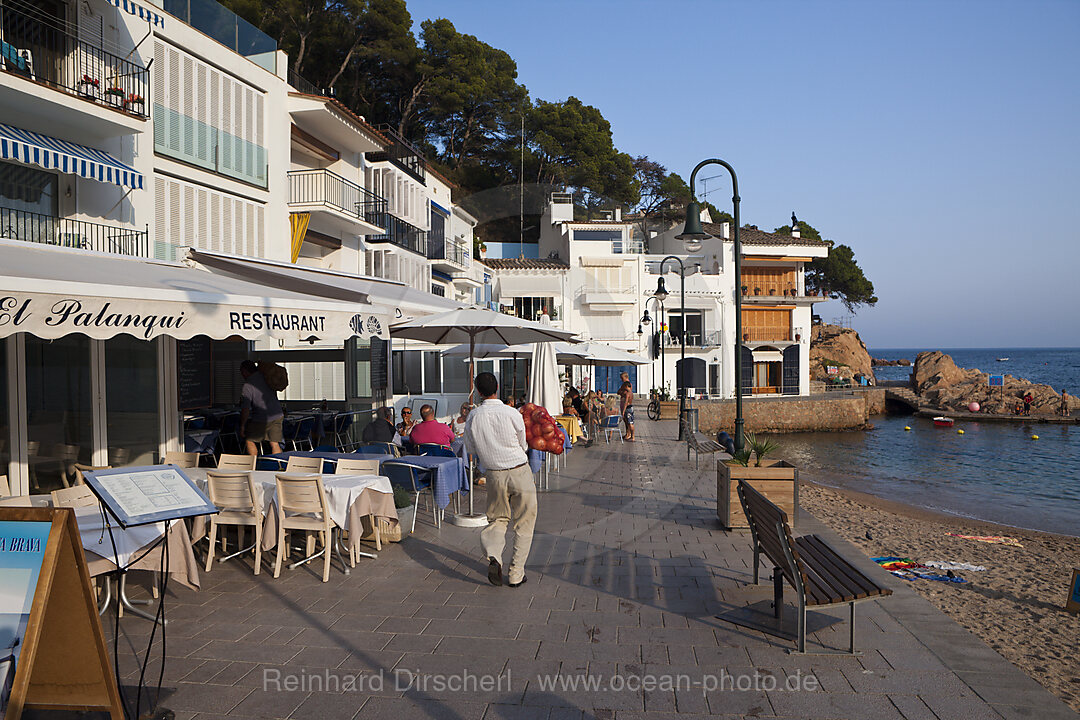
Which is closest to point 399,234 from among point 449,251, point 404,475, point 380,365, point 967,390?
point 449,251

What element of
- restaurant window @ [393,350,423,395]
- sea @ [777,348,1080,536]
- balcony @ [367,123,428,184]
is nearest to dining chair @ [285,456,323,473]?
restaurant window @ [393,350,423,395]

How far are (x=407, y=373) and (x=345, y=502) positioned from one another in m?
15.6

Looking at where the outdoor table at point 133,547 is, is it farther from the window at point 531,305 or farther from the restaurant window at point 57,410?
the window at point 531,305

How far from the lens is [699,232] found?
1071cm

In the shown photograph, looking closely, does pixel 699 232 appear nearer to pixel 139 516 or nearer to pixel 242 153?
pixel 139 516

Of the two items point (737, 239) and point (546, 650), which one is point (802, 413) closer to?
point (737, 239)

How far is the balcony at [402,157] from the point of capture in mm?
23547

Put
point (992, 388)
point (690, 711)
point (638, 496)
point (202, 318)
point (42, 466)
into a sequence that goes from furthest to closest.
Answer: point (992, 388) < point (638, 496) < point (42, 466) < point (202, 318) < point (690, 711)

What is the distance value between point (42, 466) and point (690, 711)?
25.2 ft

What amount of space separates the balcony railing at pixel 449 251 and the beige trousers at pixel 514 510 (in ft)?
72.3

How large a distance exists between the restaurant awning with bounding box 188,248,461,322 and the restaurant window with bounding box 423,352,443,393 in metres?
11.9

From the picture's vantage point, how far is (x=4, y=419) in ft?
25.2

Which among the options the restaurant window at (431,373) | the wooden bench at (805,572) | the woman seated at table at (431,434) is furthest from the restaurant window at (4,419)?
the restaurant window at (431,373)

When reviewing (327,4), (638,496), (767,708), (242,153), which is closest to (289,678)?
(767,708)
